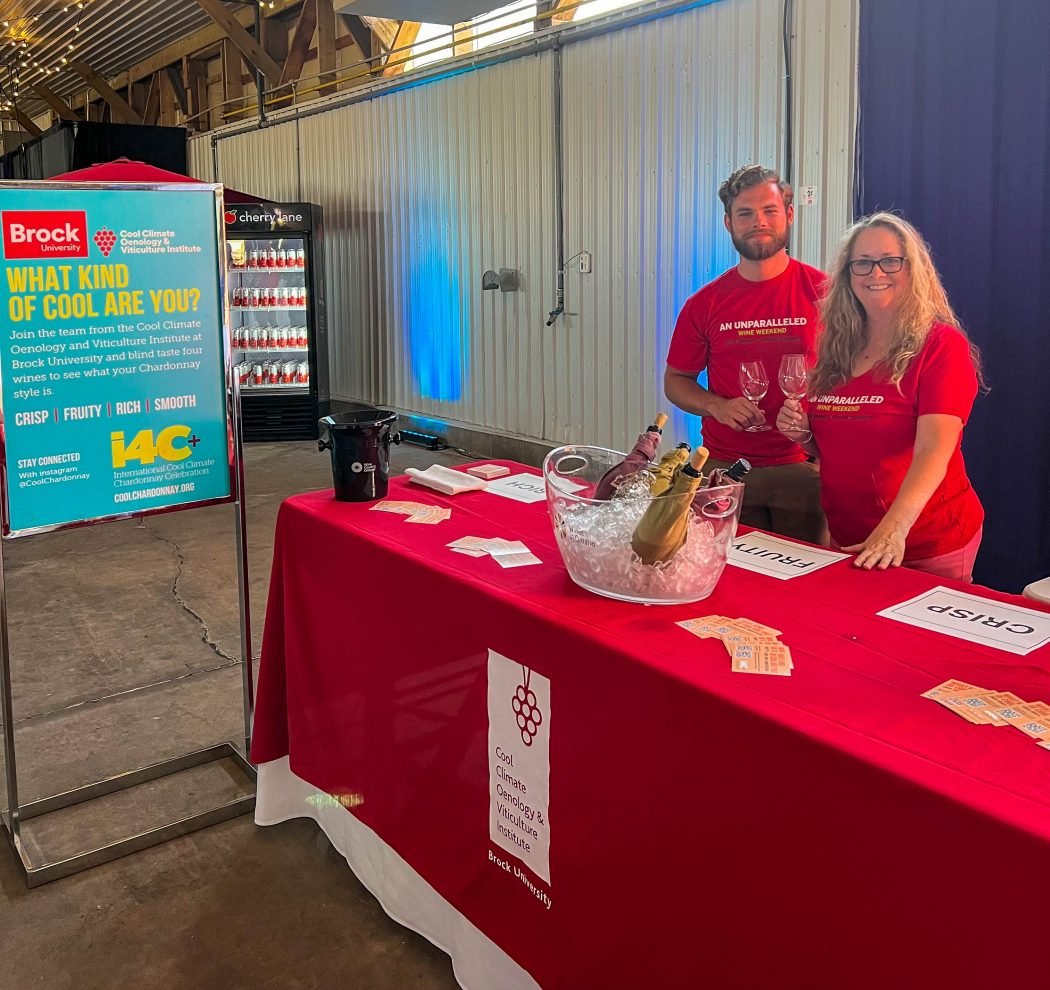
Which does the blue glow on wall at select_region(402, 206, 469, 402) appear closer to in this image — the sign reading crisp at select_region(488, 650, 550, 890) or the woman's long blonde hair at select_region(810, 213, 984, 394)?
the woman's long blonde hair at select_region(810, 213, 984, 394)

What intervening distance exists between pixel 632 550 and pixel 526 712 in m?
0.38

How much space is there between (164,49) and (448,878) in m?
14.7

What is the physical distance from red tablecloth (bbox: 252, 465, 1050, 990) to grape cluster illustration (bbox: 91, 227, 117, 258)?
36.6 inches

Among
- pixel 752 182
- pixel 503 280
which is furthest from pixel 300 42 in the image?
pixel 752 182

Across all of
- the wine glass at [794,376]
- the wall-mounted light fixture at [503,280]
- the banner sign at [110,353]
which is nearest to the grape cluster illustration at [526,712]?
the wine glass at [794,376]

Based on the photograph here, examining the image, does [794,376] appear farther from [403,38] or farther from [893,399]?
[403,38]

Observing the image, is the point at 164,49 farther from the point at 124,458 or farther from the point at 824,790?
the point at 824,790

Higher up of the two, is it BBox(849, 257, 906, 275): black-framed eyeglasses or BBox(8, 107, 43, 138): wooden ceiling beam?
BBox(8, 107, 43, 138): wooden ceiling beam

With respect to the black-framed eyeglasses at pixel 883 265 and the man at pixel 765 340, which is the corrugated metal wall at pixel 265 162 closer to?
the man at pixel 765 340

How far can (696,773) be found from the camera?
1577 mm

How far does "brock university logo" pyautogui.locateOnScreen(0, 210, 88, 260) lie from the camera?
2564 millimetres

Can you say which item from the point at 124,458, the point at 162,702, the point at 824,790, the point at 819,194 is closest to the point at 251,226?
the point at 819,194

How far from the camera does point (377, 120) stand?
9.04m

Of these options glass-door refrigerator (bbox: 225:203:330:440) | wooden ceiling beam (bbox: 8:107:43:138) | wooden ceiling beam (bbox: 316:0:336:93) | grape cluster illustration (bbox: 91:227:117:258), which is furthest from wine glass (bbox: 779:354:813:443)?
wooden ceiling beam (bbox: 8:107:43:138)
